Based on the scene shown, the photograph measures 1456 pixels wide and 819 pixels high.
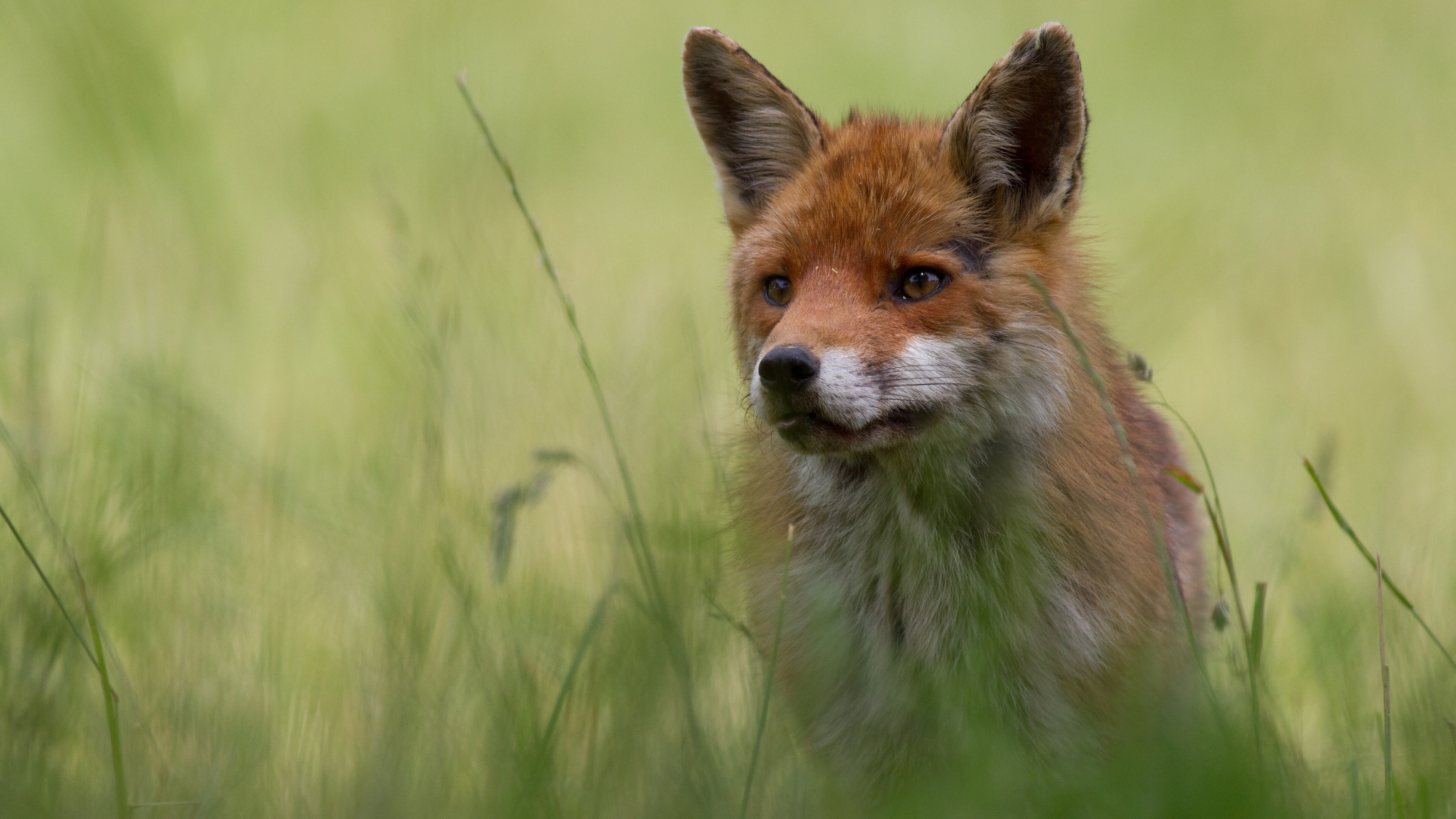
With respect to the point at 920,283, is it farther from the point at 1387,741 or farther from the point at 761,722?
the point at 1387,741

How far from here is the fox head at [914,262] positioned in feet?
13.2

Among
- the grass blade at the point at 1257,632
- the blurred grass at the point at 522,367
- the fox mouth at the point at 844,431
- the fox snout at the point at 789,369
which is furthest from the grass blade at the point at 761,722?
the grass blade at the point at 1257,632

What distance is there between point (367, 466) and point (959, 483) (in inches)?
110

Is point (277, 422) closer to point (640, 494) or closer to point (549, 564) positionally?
point (549, 564)

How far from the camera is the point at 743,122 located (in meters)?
5.07

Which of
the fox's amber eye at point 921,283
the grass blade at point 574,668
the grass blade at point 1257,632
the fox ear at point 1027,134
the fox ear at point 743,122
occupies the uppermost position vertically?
the fox ear at point 743,122

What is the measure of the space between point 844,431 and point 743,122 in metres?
1.60

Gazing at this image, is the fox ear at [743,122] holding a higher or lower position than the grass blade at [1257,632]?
higher

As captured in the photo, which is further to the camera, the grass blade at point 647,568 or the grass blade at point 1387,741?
the grass blade at point 647,568

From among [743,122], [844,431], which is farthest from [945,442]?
[743,122]

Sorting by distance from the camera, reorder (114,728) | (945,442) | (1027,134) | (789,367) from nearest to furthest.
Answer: (114,728), (789,367), (945,442), (1027,134)

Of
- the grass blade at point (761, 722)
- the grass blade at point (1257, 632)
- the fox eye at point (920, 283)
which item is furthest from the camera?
the fox eye at point (920, 283)

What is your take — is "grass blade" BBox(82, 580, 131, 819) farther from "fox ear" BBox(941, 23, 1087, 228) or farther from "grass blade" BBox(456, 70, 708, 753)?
"fox ear" BBox(941, 23, 1087, 228)

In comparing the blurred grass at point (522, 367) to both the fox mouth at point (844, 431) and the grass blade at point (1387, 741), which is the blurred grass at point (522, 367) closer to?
the grass blade at point (1387, 741)
